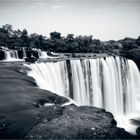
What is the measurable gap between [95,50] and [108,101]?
11.3 m

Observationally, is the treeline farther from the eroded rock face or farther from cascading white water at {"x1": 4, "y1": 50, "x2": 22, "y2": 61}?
the eroded rock face

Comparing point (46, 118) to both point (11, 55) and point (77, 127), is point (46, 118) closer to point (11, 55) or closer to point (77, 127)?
point (77, 127)

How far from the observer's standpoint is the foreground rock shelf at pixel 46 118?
434 centimetres

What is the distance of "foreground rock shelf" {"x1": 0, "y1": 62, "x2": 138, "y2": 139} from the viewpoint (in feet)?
14.3

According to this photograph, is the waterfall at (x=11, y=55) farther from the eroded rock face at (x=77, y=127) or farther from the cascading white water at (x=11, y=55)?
the eroded rock face at (x=77, y=127)

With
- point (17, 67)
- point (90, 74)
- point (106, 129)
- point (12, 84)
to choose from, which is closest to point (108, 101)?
point (90, 74)

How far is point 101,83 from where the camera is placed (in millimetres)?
13062

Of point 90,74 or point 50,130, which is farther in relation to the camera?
point 90,74

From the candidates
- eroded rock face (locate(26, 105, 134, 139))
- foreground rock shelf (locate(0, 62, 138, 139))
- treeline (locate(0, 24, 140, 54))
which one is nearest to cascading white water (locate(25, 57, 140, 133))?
foreground rock shelf (locate(0, 62, 138, 139))

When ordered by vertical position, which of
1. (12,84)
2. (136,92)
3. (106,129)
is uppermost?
(12,84)

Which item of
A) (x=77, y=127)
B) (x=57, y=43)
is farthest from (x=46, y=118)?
(x=57, y=43)

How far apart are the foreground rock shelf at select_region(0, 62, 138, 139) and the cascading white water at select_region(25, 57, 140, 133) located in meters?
3.52

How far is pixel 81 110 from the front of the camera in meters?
5.55

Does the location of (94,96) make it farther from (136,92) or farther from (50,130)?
(50,130)
